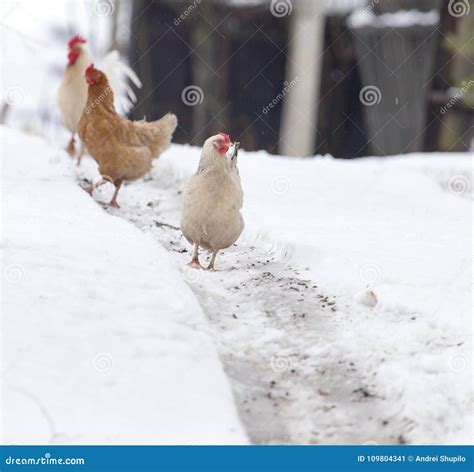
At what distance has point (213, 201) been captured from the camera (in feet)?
15.3

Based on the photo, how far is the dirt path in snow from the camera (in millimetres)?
3074

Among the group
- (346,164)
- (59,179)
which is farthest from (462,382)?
(346,164)

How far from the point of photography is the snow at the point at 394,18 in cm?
1131

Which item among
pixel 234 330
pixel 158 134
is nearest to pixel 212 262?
pixel 234 330

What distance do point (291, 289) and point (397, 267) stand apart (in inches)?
26.6

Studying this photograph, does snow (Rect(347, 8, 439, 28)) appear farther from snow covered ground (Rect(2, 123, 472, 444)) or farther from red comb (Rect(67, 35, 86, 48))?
snow covered ground (Rect(2, 123, 472, 444))

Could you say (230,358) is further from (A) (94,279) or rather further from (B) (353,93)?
(B) (353,93)

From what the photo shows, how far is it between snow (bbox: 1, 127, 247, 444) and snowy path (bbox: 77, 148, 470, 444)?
18cm

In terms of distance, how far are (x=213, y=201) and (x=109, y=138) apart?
1.67 metres

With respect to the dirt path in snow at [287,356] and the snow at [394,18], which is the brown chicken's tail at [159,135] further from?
the snow at [394,18]

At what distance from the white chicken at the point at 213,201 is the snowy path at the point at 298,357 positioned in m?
0.22

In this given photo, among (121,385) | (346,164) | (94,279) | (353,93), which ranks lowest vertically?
(121,385)

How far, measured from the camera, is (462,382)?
10.9ft

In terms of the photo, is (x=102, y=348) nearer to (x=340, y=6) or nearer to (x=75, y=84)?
(x=75, y=84)
